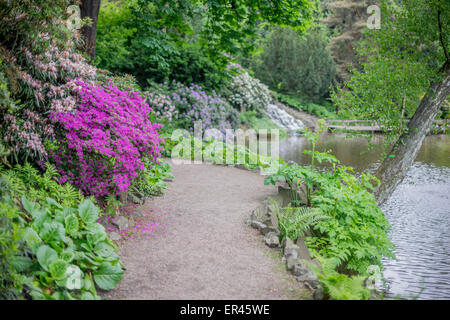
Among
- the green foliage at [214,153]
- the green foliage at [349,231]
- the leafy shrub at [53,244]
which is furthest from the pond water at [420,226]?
the leafy shrub at [53,244]

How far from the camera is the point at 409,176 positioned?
9281 mm

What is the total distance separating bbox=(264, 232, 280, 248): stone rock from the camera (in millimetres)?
4293

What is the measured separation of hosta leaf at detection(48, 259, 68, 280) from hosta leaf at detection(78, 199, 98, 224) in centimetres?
73

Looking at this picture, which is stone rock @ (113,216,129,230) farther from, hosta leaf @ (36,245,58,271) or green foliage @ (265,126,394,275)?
green foliage @ (265,126,394,275)

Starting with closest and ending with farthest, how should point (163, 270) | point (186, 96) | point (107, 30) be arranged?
1. point (163, 270)
2. point (186, 96)
3. point (107, 30)

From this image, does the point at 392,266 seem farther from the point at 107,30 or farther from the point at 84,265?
the point at 107,30

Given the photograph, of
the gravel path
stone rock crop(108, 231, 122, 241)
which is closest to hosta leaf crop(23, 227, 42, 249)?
the gravel path

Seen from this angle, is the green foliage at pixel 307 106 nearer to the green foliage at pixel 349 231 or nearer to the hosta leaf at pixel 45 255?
the green foliage at pixel 349 231

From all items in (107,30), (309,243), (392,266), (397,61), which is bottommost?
(392,266)

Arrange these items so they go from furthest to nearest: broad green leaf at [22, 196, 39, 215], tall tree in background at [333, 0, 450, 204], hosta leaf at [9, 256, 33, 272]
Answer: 1. tall tree in background at [333, 0, 450, 204]
2. broad green leaf at [22, 196, 39, 215]
3. hosta leaf at [9, 256, 33, 272]

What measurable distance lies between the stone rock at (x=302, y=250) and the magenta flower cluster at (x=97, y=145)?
2.24 m

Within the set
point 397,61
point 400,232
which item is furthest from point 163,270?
point 397,61

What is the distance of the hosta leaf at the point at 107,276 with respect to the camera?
3.08 meters
